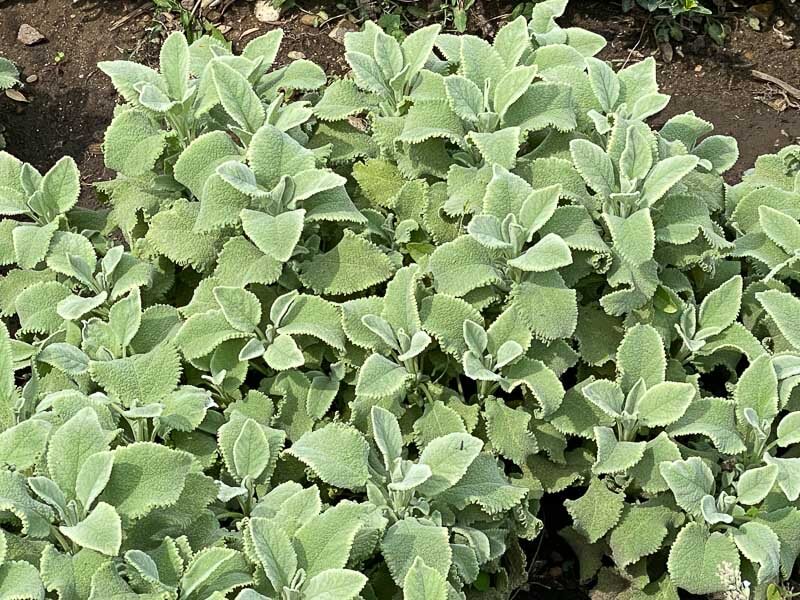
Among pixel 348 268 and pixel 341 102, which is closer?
pixel 348 268

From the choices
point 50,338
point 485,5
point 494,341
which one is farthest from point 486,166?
point 485,5

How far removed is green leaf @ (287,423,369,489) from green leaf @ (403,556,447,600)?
14.6 inches

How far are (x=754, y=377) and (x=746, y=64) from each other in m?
2.83

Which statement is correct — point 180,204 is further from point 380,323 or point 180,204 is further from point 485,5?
point 485,5

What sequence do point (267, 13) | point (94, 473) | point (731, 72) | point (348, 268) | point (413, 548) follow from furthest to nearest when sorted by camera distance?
point (267, 13) → point (731, 72) → point (348, 268) → point (413, 548) → point (94, 473)

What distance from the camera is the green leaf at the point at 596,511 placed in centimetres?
259

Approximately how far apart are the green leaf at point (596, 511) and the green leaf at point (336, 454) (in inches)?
25.5

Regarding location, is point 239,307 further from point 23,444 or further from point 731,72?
point 731,72

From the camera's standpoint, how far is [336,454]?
7.79 ft

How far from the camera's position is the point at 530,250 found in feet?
8.42

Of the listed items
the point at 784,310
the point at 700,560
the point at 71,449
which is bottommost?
the point at 700,560

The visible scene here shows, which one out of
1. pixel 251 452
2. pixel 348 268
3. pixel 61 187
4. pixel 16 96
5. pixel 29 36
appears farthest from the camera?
pixel 29 36

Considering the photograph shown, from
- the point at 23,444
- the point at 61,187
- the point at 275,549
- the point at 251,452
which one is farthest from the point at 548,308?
the point at 61,187

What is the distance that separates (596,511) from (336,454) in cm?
75
